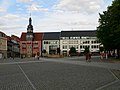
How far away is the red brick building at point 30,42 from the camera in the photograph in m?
184

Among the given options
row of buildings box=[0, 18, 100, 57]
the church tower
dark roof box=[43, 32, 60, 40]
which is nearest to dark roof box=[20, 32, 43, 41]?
row of buildings box=[0, 18, 100, 57]

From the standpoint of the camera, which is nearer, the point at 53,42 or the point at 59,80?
the point at 59,80

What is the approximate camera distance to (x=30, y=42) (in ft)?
618

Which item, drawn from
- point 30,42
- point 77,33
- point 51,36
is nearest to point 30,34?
point 30,42

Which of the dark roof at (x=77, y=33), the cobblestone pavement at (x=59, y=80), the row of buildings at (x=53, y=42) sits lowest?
the cobblestone pavement at (x=59, y=80)

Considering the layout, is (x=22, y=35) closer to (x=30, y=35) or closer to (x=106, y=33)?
(x=30, y=35)

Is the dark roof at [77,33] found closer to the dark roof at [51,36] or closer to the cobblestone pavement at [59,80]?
the dark roof at [51,36]

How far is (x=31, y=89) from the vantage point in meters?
13.9

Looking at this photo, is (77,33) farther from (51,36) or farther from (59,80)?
(59,80)

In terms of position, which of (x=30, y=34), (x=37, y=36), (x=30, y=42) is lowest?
(x=30, y=42)

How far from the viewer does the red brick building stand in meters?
184

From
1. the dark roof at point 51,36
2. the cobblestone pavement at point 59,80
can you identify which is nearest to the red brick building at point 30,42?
the dark roof at point 51,36

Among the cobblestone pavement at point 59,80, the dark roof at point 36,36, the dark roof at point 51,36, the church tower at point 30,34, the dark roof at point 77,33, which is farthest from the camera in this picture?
the dark roof at point 36,36

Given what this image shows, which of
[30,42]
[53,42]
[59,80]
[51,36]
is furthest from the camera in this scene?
[30,42]
